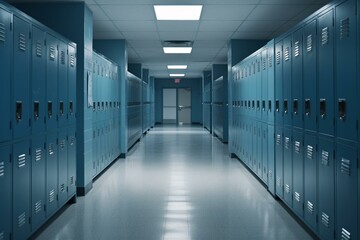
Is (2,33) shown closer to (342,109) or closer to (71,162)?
(71,162)

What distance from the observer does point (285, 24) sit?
8.05 meters

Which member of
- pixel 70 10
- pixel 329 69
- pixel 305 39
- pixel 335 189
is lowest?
pixel 335 189

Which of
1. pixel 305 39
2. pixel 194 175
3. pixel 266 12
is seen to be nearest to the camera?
pixel 305 39

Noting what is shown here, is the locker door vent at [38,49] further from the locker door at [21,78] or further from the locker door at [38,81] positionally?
the locker door at [21,78]

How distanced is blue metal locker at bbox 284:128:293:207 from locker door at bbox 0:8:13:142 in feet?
10.1

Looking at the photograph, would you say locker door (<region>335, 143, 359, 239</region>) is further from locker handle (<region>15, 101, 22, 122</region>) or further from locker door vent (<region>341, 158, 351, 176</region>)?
locker handle (<region>15, 101, 22, 122</region>)

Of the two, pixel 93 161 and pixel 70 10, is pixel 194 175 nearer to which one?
pixel 93 161

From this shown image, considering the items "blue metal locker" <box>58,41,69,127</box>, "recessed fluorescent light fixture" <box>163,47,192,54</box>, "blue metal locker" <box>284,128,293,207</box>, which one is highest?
"recessed fluorescent light fixture" <box>163,47,192,54</box>

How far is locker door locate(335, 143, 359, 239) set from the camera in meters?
2.98

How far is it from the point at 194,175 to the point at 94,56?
9.10 feet

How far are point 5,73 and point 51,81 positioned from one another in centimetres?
126

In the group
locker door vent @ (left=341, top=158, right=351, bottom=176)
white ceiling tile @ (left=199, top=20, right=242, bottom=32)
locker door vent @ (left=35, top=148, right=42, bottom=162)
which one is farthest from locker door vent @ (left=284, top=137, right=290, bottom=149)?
white ceiling tile @ (left=199, top=20, right=242, bottom=32)

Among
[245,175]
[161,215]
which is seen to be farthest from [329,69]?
[245,175]

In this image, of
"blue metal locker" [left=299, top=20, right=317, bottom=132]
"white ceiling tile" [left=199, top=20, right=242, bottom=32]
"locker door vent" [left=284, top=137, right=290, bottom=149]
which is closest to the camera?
"blue metal locker" [left=299, top=20, right=317, bottom=132]
